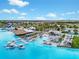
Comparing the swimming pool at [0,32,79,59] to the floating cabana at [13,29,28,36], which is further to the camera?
the floating cabana at [13,29,28,36]

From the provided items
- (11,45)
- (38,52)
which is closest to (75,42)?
(38,52)

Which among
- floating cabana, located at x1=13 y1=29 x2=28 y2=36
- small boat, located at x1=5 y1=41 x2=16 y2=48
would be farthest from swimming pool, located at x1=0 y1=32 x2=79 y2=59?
floating cabana, located at x1=13 y1=29 x2=28 y2=36

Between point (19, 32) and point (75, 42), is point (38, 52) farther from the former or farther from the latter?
point (19, 32)

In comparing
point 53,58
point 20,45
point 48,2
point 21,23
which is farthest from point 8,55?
point 48,2

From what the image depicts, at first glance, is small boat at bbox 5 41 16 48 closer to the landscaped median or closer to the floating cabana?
the floating cabana

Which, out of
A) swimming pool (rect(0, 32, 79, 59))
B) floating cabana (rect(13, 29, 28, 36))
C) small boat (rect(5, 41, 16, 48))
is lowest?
swimming pool (rect(0, 32, 79, 59))

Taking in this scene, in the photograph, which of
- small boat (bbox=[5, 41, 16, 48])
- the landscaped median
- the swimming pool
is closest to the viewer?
the swimming pool

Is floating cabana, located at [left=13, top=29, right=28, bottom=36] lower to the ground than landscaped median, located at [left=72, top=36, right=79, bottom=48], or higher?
higher

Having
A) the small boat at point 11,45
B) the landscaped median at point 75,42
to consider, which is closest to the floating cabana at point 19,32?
the small boat at point 11,45

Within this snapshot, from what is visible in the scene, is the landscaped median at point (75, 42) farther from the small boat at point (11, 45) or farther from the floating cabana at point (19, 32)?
the small boat at point (11, 45)

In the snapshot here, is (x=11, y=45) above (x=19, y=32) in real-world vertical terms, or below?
below
